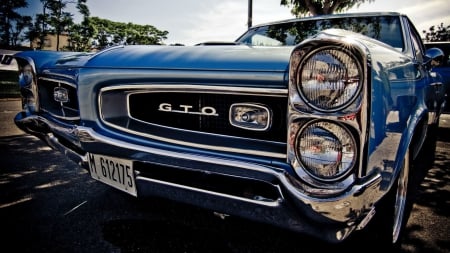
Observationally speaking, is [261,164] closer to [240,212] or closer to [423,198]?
[240,212]

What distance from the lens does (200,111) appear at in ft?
4.91

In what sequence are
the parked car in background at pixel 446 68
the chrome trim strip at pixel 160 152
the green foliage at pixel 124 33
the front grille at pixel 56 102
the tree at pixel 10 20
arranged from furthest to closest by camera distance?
the green foliage at pixel 124 33
the tree at pixel 10 20
the parked car in background at pixel 446 68
the front grille at pixel 56 102
the chrome trim strip at pixel 160 152

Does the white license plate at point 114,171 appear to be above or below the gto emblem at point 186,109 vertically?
below

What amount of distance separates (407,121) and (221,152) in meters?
0.96

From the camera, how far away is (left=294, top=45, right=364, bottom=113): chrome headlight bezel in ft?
3.40

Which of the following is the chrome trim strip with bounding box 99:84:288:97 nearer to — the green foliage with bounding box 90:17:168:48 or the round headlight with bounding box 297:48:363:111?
the round headlight with bounding box 297:48:363:111

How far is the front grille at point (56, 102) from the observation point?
211 cm

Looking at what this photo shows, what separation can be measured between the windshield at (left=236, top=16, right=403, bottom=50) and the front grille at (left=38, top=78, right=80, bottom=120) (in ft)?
4.76

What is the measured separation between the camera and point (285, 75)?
1.20 meters

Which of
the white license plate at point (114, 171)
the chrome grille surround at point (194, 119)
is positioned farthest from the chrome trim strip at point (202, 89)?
the white license plate at point (114, 171)

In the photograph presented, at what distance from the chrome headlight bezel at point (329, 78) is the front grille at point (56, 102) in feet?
5.31

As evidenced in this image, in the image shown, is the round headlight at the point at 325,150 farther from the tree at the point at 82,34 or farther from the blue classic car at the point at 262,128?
the tree at the point at 82,34

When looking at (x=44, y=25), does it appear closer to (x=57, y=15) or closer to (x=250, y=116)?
(x=57, y=15)

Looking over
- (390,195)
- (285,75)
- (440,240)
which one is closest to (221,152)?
(285,75)
